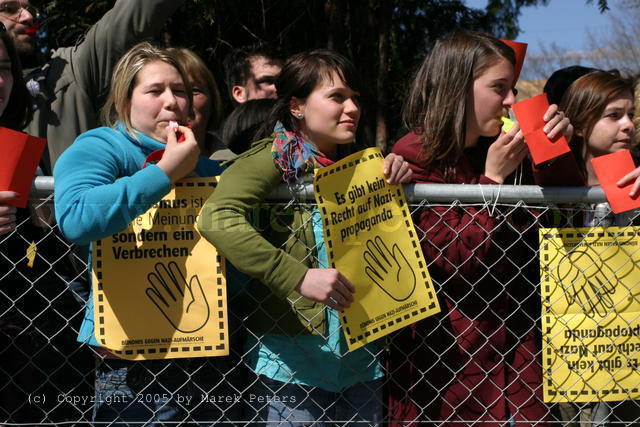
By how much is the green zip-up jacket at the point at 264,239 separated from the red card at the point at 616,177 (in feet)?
3.15

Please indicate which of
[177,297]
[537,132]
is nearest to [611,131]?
[537,132]

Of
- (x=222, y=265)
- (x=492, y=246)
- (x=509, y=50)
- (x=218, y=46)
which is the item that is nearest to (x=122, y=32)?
(x=222, y=265)

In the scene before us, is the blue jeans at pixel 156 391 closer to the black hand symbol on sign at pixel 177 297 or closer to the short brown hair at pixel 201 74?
the black hand symbol on sign at pixel 177 297

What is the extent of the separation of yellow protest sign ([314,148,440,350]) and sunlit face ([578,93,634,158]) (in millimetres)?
1001

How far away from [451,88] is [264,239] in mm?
928

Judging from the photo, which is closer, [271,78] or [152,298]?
[152,298]

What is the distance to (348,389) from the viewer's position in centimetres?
243

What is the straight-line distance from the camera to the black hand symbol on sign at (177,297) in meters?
2.22

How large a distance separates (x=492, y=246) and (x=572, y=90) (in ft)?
2.95

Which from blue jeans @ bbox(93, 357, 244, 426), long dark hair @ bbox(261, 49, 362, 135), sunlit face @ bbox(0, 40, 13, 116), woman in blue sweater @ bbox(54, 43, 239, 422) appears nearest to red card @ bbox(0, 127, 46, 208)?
woman in blue sweater @ bbox(54, 43, 239, 422)

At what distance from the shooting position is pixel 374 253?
228 cm

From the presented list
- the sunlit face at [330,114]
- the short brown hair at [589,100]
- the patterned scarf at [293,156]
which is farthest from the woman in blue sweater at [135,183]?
the short brown hair at [589,100]

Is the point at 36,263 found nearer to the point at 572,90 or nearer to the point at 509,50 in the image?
the point at 509,50

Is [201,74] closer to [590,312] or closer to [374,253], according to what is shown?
[374,253]
